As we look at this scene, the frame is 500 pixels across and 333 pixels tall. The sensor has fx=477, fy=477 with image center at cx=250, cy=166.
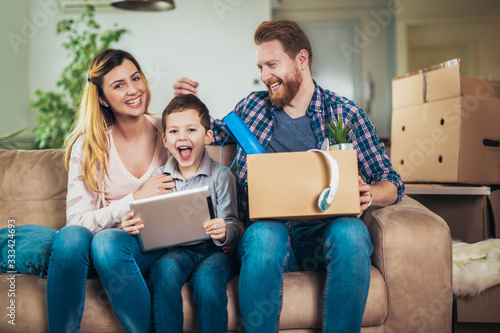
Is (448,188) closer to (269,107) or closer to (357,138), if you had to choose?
(357,138)

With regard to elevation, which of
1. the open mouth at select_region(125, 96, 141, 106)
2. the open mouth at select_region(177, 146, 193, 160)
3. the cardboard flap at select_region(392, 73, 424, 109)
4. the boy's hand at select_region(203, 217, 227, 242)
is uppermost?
the cardboard flap at select_region(392, 73, 424, 109)

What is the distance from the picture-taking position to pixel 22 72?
4.18 meters

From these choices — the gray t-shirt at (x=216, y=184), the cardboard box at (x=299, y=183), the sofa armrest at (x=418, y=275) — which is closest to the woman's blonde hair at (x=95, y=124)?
the gray t-shirt at (x=216, y=184)

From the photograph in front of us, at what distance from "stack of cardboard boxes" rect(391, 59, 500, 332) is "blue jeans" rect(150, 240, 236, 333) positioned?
3.47ft

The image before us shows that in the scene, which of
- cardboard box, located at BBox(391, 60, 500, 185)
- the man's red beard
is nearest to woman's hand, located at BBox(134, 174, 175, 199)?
the man's red beard

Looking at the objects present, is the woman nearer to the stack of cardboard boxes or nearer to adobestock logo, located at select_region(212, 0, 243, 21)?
the stack of cardboard boxes

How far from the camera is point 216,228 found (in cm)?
139

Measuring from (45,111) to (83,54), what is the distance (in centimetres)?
54

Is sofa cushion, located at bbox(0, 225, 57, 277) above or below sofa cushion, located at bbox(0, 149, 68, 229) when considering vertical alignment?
below

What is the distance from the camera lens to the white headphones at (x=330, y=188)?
124cm

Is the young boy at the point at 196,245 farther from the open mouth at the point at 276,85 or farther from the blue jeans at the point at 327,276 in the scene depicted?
the open mouth at the point at 276,85

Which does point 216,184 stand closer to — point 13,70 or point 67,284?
point 67,284

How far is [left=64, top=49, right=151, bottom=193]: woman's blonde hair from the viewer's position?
5.23 feet

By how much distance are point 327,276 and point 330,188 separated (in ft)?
0.81
